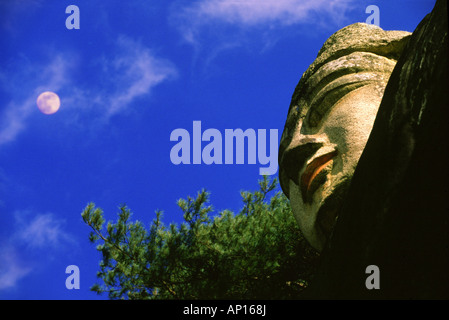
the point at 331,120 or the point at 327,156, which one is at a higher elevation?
the point at 331,120

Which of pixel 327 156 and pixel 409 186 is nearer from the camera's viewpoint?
pixel 409 186

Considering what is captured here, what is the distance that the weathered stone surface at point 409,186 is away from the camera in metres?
1.67

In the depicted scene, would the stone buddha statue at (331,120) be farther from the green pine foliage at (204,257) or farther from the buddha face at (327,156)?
the green pine foliage at (204,257)

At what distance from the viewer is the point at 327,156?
3.02 metres

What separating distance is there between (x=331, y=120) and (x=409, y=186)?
1429 mm

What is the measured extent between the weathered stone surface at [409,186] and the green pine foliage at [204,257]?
244 cm

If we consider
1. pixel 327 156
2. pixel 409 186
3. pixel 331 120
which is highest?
pixel 331 120

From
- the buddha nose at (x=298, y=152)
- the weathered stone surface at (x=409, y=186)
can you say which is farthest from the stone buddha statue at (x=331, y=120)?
the weathered stone surface at (x=409, y=186)

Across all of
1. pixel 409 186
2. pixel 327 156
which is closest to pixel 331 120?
pixel 327 156

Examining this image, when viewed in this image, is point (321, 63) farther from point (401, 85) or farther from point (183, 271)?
point (183, 271)

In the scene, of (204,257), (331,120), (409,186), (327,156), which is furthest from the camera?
(204,257)

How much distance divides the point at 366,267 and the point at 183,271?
3.12 meters

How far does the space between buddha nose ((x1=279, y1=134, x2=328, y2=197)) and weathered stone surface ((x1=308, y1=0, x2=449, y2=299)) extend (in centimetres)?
104

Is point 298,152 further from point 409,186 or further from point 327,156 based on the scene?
point 409,186
